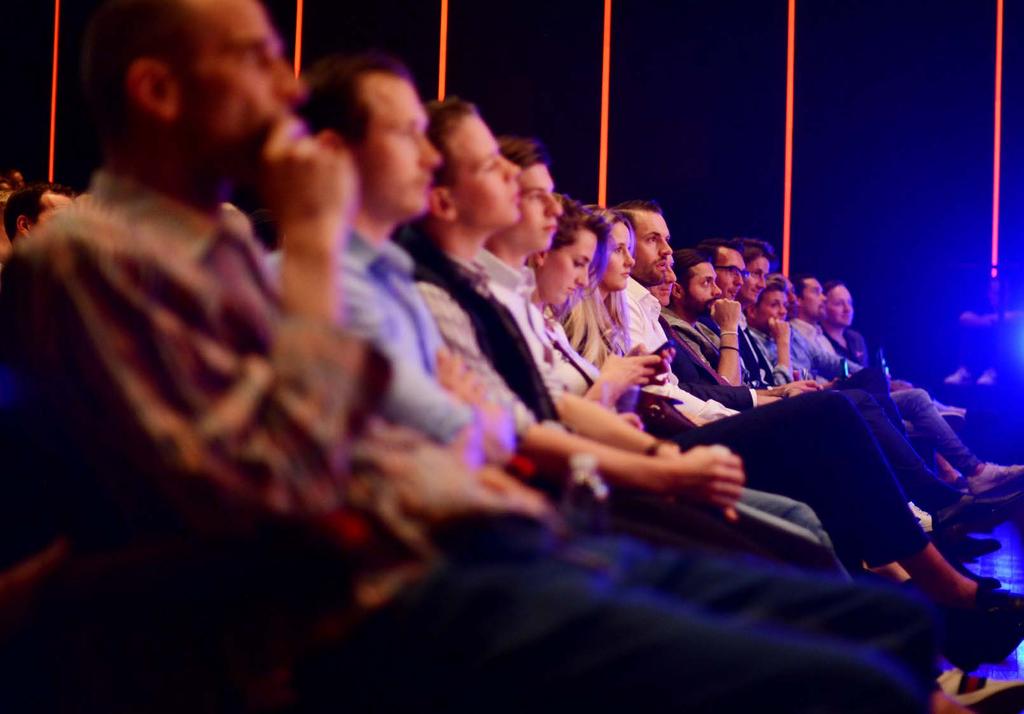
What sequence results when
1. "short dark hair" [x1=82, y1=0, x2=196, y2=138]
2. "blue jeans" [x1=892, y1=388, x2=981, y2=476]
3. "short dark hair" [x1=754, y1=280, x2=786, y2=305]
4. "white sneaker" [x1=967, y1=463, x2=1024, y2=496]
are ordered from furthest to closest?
"short dark hair" [x1=754, y1=280, x2=786, y2=305]
"blue jeans" [x1=892, y1=388, x2=981, y2=476]
"white sneaker" [x1=967, y1=463, x2=1024, y2=496]
"short dark hair" [x1=82, y1=0, x2=196, y2=138]

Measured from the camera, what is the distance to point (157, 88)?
115 cm

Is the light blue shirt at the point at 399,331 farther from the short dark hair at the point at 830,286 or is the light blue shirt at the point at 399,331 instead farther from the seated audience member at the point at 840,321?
the short dark hair at the point at 830,286

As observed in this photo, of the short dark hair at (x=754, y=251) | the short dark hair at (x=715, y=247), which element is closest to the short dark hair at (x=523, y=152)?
the short dark hair at (x=715, y=247)

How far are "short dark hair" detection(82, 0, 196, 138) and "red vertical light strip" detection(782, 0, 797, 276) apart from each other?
670 centimetres

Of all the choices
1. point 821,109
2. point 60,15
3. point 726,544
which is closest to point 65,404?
point 726,544

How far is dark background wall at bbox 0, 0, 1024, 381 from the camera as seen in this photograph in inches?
273

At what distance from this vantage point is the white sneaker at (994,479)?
414cm

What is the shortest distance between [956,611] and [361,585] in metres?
1.90

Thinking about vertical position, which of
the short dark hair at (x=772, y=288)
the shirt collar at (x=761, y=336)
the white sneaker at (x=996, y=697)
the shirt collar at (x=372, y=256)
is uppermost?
the shirt collar at (x=372, y=256)

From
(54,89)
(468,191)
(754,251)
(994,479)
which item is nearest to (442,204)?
(468,191)

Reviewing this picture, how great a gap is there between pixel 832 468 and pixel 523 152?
3.18 feet

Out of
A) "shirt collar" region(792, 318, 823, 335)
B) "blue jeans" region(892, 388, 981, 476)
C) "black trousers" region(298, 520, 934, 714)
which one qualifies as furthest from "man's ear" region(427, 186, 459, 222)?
"shirt collar" region(792, 318, 823, 335)

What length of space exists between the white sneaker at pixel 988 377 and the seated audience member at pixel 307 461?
21.7ft

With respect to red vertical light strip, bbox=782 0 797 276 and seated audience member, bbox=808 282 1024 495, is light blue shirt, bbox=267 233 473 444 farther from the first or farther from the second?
red vertical light strip, bbox=782 0 797 276
